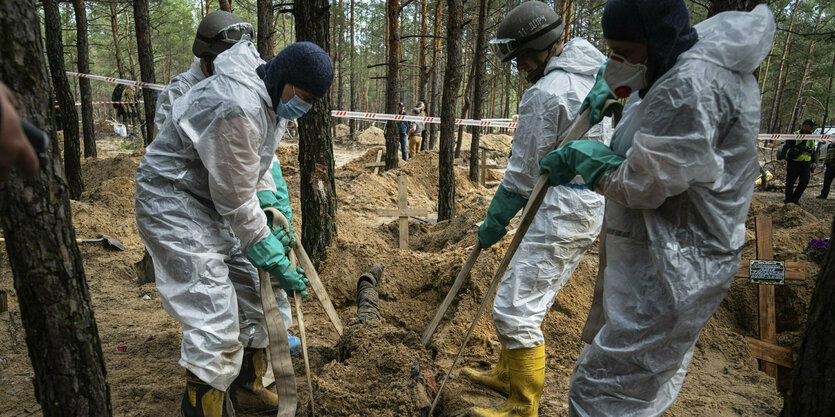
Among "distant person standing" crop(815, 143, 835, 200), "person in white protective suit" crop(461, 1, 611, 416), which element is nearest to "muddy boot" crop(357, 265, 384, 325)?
"person in white protective suit" crop(461, 1, 611, 416)

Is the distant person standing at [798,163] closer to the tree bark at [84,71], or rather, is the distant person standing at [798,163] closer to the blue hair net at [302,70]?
the blue hair net at [302,70]

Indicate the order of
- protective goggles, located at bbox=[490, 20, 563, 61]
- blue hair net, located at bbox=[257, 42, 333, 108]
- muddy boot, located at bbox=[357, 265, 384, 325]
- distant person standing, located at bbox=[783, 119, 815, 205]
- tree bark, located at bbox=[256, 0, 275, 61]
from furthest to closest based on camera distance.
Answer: distant person standing, located at bbox=[783, 119, 815, 205]
tree bark, located at bbox=[256, 0, 275, 61]
muddy boot, located at bbox=[357, 265, 384, 325]
protective goggles, located at bbox=[490, 20, 563, 61]
blue hair net, located at bbox=[257, 42, 333, 108]

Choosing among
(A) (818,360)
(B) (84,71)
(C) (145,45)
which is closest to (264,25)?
(C) (145,45)

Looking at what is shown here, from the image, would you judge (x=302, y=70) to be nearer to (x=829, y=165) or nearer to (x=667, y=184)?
(x=667, y=184)

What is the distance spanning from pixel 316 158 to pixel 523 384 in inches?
118

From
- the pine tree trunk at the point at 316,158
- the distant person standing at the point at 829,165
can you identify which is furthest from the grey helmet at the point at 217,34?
the distant person standing at the point at 829,165

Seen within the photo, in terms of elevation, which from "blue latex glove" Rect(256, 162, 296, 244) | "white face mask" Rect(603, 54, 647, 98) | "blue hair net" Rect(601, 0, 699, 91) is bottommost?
"blue latex glove" Rect(256, 162, 296, 244)

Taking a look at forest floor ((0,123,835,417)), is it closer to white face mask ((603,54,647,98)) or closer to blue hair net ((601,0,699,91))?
white face mask ((603,54,647,98))

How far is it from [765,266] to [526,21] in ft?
9.71

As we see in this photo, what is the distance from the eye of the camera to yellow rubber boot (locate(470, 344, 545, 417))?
2682mm

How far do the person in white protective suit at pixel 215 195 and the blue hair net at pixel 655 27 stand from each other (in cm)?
133

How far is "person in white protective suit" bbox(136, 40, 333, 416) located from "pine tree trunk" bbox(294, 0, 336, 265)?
6.97ft

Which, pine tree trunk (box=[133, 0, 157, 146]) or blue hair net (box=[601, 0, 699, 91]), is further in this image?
pine tree trunk (box=[133, 0, 157, 146])

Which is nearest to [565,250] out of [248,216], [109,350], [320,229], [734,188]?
[734,188]
